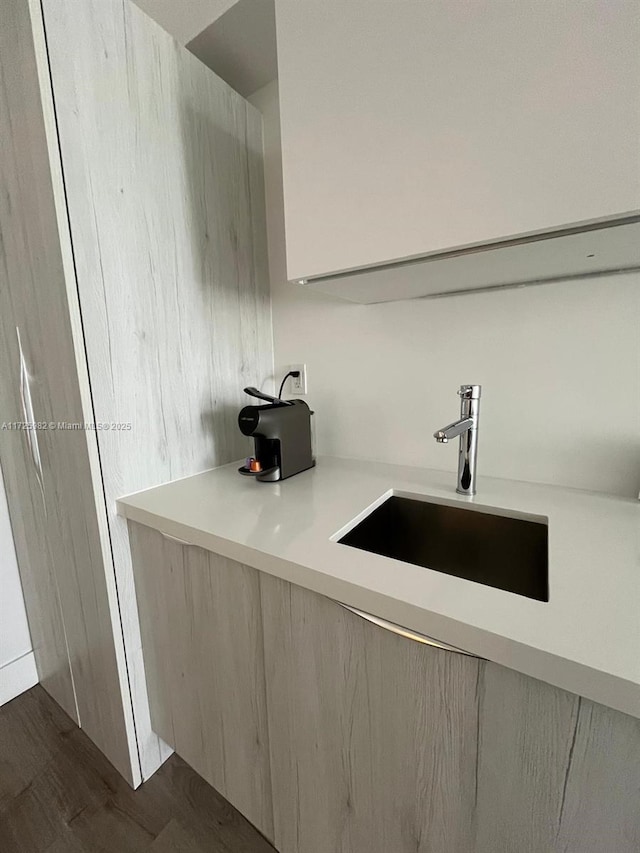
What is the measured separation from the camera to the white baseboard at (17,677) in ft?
4.43

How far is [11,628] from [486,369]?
192cm

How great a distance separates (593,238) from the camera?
1.96 feet

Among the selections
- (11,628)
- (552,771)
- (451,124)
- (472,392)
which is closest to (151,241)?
(451,124)

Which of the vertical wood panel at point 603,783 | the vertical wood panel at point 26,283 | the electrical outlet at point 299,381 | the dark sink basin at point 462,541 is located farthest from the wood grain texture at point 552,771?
the vertical wood panel at point 26,283

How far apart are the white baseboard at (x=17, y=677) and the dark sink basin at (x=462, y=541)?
147 centimetres

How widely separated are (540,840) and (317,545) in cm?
49

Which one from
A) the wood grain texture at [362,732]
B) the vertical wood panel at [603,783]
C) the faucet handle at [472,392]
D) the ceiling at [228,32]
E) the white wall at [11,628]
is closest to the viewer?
the vertical wood panel at [603,783]

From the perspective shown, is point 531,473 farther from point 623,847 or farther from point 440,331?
point 623,847

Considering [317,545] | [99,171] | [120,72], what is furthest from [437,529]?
[120,72]

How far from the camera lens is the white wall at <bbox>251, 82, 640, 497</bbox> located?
86cm

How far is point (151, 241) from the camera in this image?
3.28 feet

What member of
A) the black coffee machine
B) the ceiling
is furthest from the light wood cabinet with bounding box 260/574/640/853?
the ceiling

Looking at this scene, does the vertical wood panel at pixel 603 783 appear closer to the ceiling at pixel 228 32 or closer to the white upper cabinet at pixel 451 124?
the white upper cabinet at pixel 451 124

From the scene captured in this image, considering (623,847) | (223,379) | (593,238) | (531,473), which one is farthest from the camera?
(223,379)
